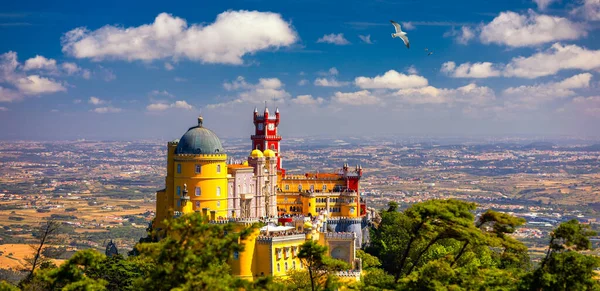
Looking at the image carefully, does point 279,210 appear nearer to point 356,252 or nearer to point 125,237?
point 356,252

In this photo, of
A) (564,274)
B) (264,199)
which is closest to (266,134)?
(264,199)

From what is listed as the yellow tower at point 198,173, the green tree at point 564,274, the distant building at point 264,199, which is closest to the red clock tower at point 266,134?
the distant building at point 264,199

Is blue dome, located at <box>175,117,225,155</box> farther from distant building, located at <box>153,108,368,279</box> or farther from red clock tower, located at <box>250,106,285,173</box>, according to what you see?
red clock tower, located at <box>250,106,285,173</box>

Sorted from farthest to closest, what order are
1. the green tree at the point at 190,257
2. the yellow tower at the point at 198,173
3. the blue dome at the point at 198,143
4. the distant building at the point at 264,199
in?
1. the blue dome at the point at 198,143
2. the yellow tower at the point at 198,173
3. the distant building at the point at 264,199
4. the green tree at the point at 190,257

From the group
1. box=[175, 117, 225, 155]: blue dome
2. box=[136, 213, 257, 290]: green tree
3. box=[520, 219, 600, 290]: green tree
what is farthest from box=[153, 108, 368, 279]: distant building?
box=[520, 219, 600, 290]: green tree

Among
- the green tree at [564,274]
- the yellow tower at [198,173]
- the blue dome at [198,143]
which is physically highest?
the blue dome at [198,143]

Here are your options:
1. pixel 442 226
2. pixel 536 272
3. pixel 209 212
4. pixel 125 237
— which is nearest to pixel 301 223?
pixel 209 212

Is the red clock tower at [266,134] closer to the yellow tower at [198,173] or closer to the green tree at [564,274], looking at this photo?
the yellow tower at [198,173]

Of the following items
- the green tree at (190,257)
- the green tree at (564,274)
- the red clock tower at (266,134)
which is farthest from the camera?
the red clock tower at (266,134)
